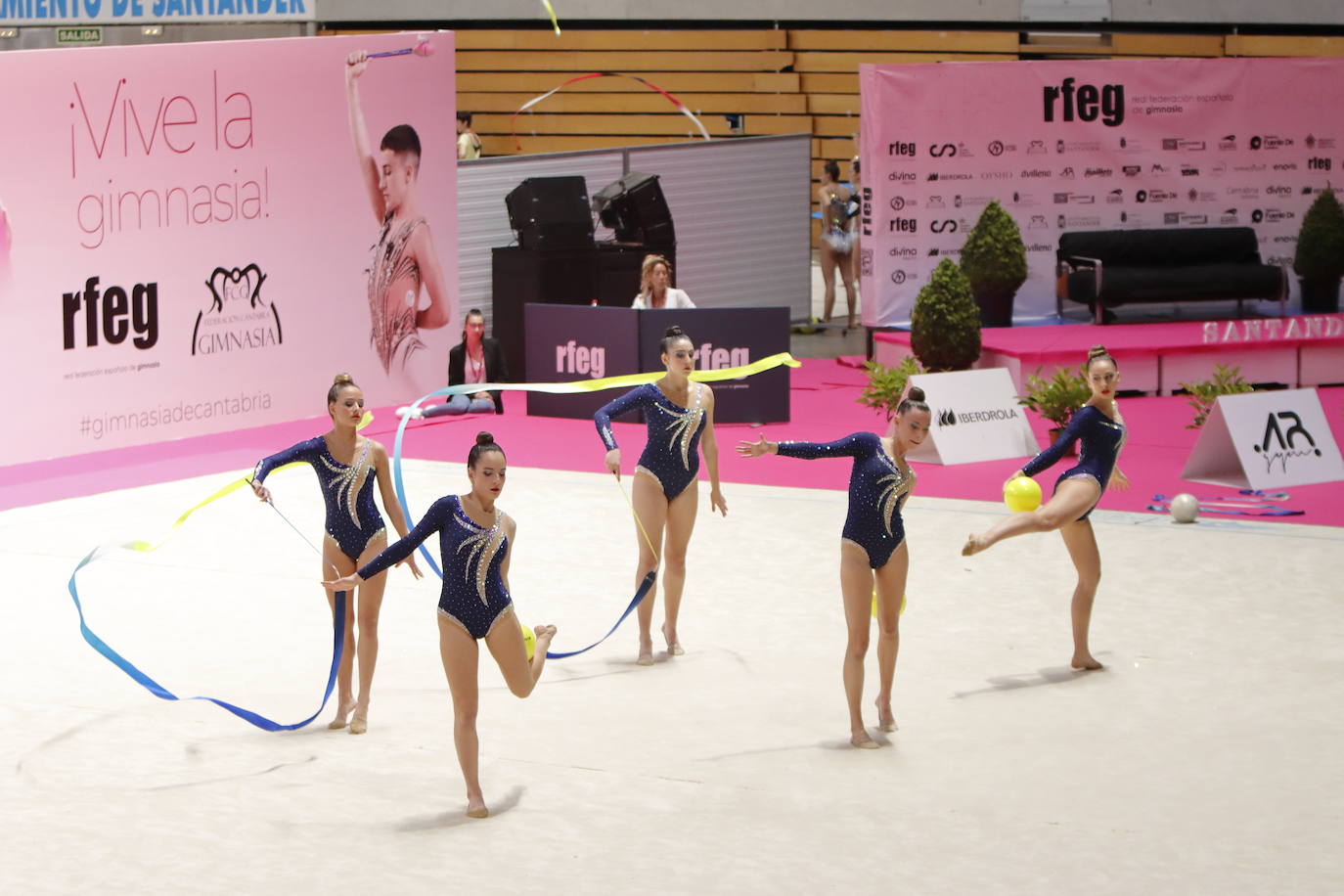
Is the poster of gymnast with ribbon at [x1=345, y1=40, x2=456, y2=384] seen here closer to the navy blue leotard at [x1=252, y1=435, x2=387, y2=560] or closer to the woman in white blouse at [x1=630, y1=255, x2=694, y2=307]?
the woman in white blouse at [x1=630, y1=255, x2=694, y2=307]

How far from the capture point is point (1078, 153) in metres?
18.7

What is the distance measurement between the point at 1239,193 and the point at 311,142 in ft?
31.6

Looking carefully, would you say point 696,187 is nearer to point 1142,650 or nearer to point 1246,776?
point 1142,650

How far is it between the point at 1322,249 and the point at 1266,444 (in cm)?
656

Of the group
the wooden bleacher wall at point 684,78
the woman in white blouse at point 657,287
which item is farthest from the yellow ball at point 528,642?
the wooden bleacher wall at point 684,78

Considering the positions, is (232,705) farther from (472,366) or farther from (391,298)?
(391,298)

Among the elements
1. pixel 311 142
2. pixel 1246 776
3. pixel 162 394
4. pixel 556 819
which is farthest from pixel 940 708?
pixel 311 142

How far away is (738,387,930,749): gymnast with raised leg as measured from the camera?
729 cm

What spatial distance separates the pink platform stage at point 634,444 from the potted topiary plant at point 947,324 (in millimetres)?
745

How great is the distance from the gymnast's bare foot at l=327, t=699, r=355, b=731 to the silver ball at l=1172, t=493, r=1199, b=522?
581 centimetres

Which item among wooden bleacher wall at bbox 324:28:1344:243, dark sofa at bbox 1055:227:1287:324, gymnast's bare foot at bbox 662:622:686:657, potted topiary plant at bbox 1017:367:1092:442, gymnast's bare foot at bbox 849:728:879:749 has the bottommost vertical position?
gymnast's bare foot at bbox 849:728:879:749

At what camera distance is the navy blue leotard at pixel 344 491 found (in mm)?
7480

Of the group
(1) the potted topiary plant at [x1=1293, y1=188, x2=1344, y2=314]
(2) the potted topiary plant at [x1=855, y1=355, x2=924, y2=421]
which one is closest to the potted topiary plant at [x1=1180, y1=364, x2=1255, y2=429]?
(2) the potted topiary plant at [x1=855, y1=355, x2=924, y2=421]

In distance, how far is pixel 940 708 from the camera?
7.86 metres
